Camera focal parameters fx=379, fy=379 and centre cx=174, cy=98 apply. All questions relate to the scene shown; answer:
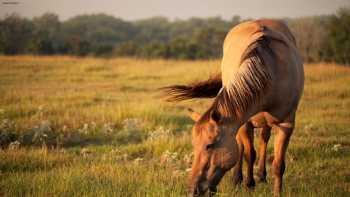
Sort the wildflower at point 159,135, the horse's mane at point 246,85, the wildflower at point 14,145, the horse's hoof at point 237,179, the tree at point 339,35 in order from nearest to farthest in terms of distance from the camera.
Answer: the horse's mane at point 246,85
the horse's hoof at point 237,179
the wildflower at point 14,145
the wildflower at point 159,135
the tree at point 339,35

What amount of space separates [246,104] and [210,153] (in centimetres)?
66

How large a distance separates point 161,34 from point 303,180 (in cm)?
8724

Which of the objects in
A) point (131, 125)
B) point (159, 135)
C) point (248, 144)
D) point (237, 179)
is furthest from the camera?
point (131, 125)

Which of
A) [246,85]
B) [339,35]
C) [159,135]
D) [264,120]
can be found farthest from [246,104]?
[339,35]

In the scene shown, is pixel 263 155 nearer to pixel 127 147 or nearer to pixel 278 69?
pixel 278 69

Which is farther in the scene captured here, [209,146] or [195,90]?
A: [195,90]

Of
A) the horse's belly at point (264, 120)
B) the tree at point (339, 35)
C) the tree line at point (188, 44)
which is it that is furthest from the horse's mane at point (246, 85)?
the tree at point (339, 35)

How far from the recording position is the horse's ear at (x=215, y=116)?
3.49m

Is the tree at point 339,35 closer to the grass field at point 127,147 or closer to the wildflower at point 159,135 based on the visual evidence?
the grass field at point 127,147

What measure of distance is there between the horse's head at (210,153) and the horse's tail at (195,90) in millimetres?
1048

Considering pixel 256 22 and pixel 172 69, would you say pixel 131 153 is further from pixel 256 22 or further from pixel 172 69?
pixel 172 69

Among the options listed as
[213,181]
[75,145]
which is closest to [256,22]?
[213,181]

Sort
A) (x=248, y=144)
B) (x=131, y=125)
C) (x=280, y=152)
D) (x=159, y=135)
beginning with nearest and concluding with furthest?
(x=280, y=152) → (x=248, y=144) → (x=159, y=135) → (x=131, y=125)

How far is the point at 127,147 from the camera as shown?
20.5 ft
